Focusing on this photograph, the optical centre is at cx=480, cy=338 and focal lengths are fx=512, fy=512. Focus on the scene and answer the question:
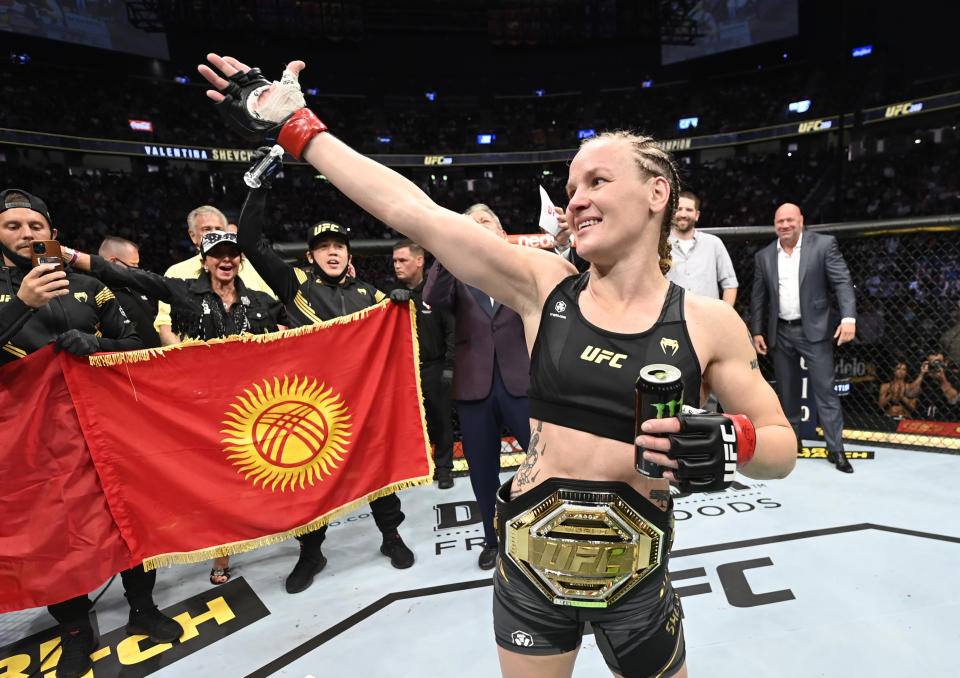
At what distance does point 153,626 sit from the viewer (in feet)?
7.80

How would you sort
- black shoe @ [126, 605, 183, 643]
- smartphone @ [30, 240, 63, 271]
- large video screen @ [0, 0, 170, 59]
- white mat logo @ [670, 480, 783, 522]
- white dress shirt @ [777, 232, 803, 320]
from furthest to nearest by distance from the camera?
1. large video screen @ [0, 0, 170, 59]
2. white dress shirt @ [777, 232, 803, 320]
3. white mat logo @ [670, 480, 783, 522]
4. black shoe @ [126, 605, 183, 643]
5. smartphone @ [30, 240, 63, 271]

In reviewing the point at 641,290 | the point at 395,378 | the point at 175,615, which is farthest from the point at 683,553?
the point at 175,615

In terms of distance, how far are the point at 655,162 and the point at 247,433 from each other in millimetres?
2334

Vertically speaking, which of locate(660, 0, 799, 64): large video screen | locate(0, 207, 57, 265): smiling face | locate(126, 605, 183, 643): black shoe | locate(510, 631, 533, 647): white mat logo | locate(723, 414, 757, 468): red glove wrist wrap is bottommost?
locate(126, 605, 183, 643): black shoe

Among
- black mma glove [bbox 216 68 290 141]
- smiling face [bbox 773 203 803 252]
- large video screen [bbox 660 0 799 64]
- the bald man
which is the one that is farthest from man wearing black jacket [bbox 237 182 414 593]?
large video screen [bbox 660 0 799 64]

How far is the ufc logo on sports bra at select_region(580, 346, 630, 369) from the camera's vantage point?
1068 millimetres

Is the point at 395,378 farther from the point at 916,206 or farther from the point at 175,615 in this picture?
the point at 916,206

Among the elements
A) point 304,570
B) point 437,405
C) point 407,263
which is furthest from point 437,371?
point 304,570

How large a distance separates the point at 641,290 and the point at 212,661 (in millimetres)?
2387

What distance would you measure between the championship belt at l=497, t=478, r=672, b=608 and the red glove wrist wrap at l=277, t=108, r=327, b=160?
928 millimetres

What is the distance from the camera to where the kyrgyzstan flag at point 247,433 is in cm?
240

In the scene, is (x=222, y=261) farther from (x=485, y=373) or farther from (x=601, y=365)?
(x=601, y=365)

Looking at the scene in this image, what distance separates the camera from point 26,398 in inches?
86.4

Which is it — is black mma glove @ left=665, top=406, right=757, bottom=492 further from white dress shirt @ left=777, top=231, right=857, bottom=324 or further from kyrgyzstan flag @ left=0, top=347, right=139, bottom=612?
white dress shirt @ left=777, top=231, right=857, bottom=324
